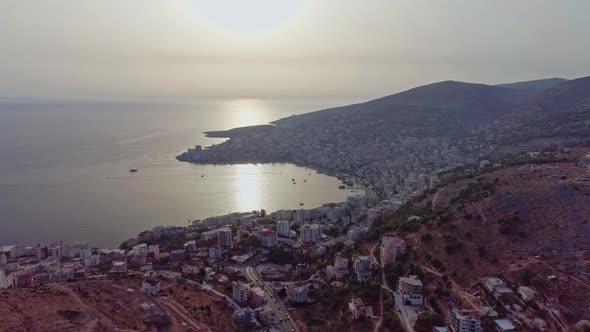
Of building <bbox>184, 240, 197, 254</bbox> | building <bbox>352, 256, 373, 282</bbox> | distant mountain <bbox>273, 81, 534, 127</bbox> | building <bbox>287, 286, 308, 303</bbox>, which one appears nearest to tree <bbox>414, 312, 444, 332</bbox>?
building <bbox>352, 256, 373, 282</bbox>

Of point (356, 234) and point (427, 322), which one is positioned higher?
point (356, 234)

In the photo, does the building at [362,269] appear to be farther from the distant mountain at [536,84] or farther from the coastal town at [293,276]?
the distant mountain at [536,84]

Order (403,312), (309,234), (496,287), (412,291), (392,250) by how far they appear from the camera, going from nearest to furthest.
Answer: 1. (496,287)
2. (403,312)
3. (412,291)
4. (392,250)
5. (309,234)

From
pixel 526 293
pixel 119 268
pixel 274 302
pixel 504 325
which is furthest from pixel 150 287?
pixel 526 293

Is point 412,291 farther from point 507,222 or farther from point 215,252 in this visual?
point 215,252

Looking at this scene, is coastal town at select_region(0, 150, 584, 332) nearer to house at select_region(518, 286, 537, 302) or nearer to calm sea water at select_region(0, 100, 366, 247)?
house at select_region(518, 286, 537, 302)
